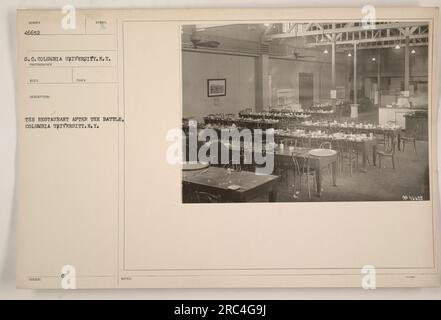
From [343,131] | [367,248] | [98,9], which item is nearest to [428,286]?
[367,248]

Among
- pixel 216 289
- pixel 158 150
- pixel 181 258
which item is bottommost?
pixel 216 289

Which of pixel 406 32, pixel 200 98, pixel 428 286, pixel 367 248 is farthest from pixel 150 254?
pixel 406 32

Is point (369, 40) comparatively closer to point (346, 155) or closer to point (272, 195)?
point (346, 155)

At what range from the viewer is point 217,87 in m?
1.70

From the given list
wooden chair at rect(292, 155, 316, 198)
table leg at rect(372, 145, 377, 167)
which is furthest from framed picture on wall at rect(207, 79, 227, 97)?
table leg at rect(372, 145, 377, 167)

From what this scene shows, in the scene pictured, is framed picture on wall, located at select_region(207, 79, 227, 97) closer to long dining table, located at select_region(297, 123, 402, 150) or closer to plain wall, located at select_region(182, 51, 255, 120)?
plain wall, located at select_region(182, 51, 255, 120)

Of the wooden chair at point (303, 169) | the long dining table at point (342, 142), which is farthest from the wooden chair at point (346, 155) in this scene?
the wooden chair at point (303, 169)

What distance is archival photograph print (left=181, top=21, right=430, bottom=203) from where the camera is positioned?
1711 millimetres

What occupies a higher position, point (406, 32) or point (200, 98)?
point (406, 32)

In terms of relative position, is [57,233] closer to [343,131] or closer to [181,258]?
[181,258]

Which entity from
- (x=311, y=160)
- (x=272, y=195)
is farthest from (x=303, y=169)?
(x=272, y=195)

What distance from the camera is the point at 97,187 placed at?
5.73 ft

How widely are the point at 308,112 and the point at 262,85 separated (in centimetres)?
20

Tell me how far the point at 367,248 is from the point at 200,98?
84 centimetres
